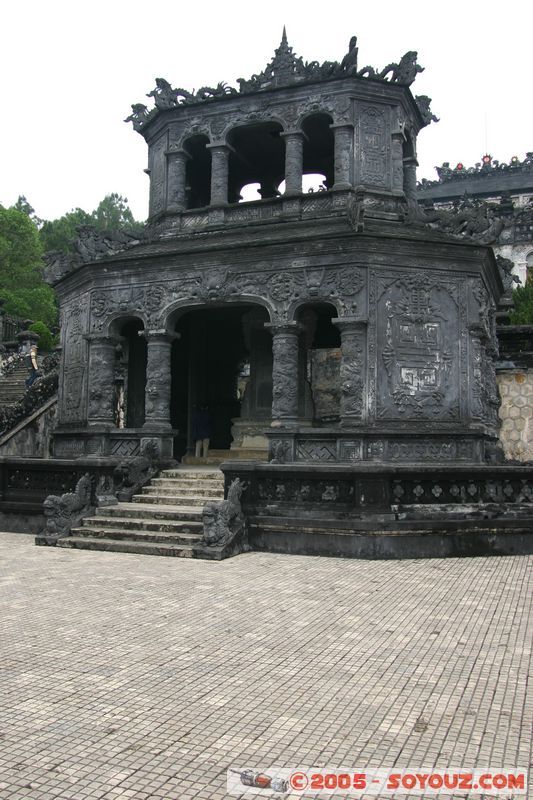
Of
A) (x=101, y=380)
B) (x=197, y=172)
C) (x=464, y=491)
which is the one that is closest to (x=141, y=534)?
(x=464, y=491)

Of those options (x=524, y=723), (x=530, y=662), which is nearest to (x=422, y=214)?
(x=530, y=662)

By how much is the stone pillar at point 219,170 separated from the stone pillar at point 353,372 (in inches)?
214

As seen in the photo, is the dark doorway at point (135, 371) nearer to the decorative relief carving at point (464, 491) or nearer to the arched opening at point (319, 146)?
the arched opening at point (319, 146)

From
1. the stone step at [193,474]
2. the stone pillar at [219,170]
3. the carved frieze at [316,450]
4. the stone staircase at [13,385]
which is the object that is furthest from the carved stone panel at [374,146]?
the stone staircase at [13,385]

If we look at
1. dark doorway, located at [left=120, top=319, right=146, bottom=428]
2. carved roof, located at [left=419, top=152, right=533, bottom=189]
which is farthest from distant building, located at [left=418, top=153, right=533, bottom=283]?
dark doorway, located at [left=120, top=319, right=146, bottom=428]

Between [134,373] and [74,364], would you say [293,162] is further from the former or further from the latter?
[74,364]

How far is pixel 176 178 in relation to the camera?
16766 mm

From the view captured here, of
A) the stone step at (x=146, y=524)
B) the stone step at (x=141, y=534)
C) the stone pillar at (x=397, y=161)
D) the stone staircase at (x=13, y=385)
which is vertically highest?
the stone pillar at (x=397, y=161)

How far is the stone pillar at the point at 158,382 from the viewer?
46.8ft

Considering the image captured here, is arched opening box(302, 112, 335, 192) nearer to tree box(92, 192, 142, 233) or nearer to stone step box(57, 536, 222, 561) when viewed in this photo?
stone step box(57, 536, 222, 561)

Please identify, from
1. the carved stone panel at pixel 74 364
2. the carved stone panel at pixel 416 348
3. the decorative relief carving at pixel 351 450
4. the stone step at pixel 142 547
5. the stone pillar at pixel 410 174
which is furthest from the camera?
the stone pillar at pixel 410 174

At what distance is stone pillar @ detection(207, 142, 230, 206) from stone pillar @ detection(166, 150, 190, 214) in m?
0.84

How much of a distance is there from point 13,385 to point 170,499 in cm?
1632

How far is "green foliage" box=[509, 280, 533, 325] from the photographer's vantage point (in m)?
20.4
